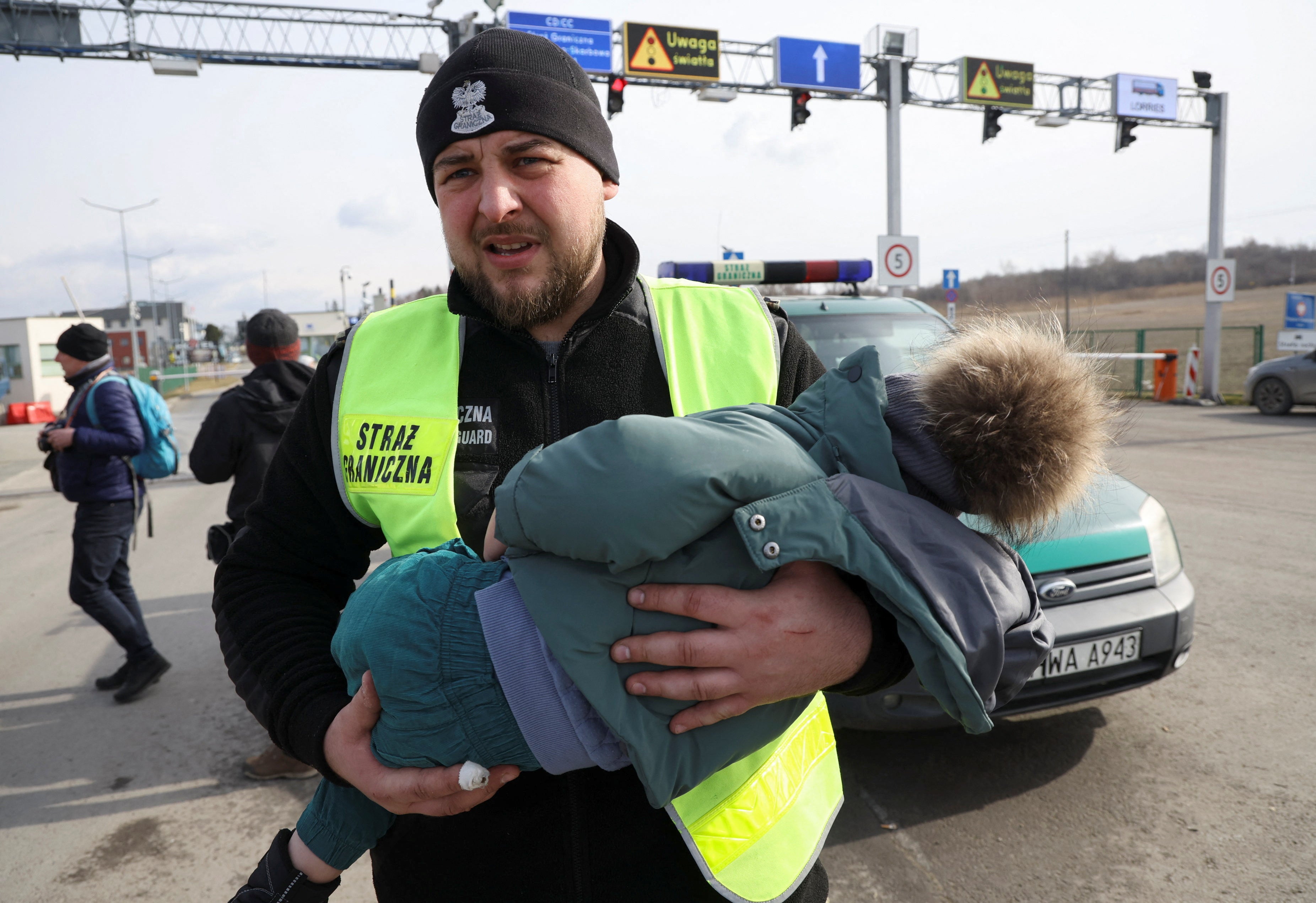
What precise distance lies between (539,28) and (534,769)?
14787mm

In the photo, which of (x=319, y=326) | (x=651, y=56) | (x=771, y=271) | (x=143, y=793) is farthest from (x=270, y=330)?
(x=319, y=326)

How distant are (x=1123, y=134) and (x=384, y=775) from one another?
21.8 m

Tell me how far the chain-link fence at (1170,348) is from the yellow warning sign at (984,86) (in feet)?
17.7

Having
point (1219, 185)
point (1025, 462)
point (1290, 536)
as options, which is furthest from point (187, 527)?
point (1219, 185)

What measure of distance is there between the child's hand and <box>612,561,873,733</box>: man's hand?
255 millimetres

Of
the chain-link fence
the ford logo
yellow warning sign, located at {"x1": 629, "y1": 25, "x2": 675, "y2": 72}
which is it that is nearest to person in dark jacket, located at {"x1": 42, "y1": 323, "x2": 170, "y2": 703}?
the ford logo

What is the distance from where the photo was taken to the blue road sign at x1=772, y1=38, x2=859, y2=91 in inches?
609

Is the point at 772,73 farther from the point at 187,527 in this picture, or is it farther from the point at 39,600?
the point at 39,600

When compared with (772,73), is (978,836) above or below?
below

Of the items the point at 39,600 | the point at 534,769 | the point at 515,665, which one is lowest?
the point at 39,600

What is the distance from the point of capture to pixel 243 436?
15.8 feet

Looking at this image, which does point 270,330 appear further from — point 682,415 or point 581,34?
point 581,34

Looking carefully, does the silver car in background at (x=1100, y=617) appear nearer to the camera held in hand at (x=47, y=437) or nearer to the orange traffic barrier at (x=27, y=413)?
the camera held in hand at (x=47, y=437)

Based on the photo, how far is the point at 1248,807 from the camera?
3.33 meters
